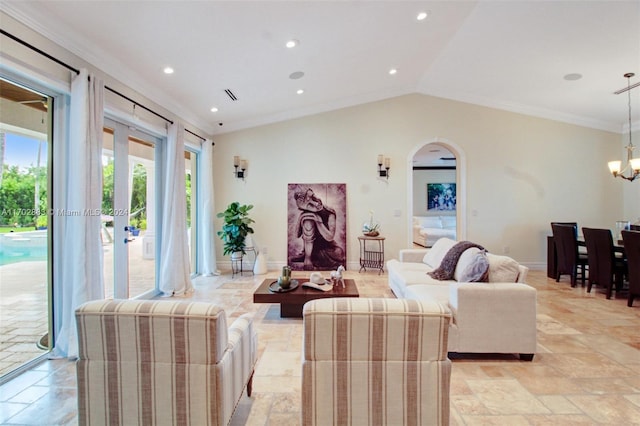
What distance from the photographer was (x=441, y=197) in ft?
35.5

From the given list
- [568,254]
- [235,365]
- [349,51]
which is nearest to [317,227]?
[349,51]

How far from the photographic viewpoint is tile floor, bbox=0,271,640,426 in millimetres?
1868

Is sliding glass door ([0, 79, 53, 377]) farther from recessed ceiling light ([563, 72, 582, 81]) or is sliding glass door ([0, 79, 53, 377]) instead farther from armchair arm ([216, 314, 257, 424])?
recessed ceiling light ([563, 72, 582, 81])

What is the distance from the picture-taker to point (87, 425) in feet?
4.51

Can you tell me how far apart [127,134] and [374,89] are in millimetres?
4243

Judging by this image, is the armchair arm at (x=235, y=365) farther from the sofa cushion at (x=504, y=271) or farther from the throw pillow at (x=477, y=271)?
the sofa cushion at (x=504, y=271)

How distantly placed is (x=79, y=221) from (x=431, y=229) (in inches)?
338

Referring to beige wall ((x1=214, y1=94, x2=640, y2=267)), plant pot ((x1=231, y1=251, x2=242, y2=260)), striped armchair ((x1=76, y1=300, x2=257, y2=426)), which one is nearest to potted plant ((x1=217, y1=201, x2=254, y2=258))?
plant pot ((x1=231, y1=251, x2=242, y2=260))

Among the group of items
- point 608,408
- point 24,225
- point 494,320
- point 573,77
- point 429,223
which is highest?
point 573,77

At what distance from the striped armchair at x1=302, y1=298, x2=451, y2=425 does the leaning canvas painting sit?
4.72 metres

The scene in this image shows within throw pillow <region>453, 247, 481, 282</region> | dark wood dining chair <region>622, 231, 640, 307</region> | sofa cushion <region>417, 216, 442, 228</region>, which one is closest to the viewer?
throw pillow <region>453, 247, 481, 282</region>

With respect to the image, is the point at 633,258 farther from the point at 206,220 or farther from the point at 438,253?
the point at 206,220

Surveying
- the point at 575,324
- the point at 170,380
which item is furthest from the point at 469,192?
the point at 170,380

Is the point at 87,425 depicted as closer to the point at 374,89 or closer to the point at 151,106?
the point at 151,106
